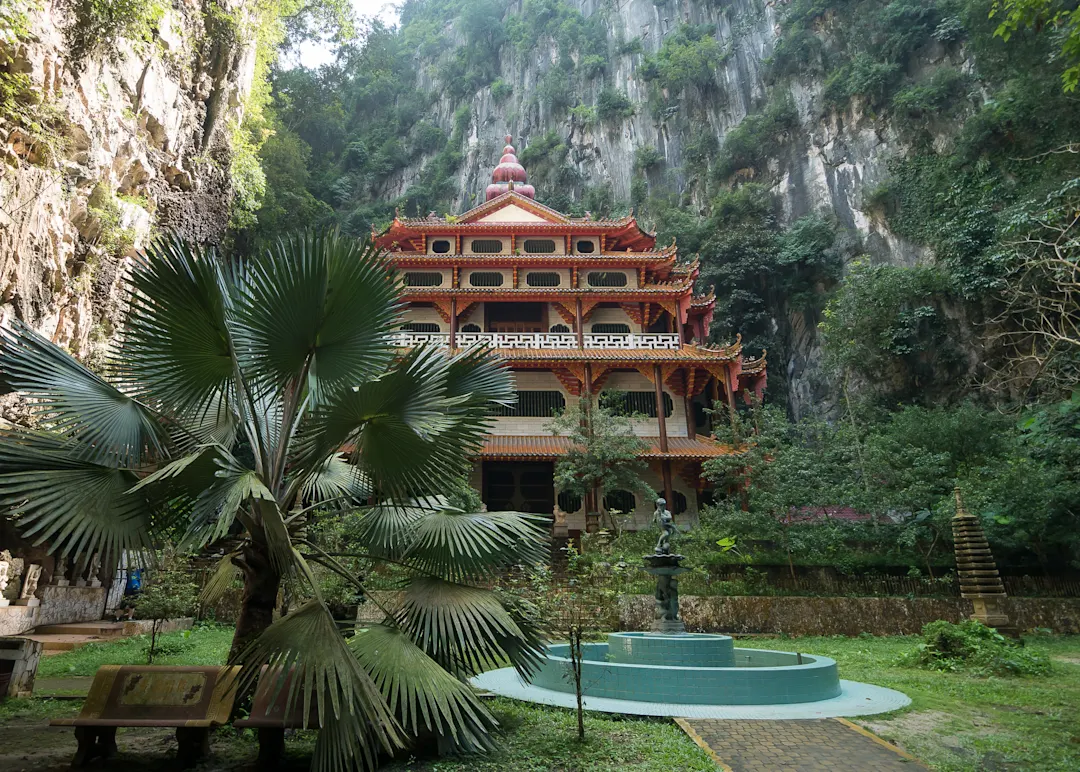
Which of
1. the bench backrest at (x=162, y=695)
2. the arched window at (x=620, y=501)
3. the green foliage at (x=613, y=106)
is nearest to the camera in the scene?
the bench backrest at (x=162, y=695)

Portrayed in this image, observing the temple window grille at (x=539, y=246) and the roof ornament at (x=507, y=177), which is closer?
the temple window grille at (x=539, y=246)

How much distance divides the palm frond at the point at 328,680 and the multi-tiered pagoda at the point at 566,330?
15.1 m

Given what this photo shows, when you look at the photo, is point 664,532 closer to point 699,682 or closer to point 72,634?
point 699,682

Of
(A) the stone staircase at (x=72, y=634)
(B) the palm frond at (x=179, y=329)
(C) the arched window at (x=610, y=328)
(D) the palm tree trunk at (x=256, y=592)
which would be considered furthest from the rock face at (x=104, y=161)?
(C) the arched window at (x=610, y=328)

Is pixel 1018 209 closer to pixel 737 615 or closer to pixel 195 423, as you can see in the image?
pixel 737 615

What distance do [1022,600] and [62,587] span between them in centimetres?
2121

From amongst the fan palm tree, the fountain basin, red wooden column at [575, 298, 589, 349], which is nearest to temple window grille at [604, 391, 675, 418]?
red wooden column at [575, 298, 589, 349]

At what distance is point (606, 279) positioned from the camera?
25.9m

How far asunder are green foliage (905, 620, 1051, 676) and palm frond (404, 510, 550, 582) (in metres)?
8.25

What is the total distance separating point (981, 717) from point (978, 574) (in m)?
6.84

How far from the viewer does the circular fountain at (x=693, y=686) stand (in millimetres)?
6844

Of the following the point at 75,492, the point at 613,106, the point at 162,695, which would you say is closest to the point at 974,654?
the point at 162,695

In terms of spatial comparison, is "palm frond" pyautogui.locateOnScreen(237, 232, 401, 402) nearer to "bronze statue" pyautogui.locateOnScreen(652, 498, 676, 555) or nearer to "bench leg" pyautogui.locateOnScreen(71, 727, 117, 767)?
"bench leg" pyautogui.locateOnScreen(71, 727, 117, 767)

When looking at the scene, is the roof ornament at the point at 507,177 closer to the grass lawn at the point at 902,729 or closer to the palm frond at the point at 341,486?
the grass lawn at the point at 902,729
